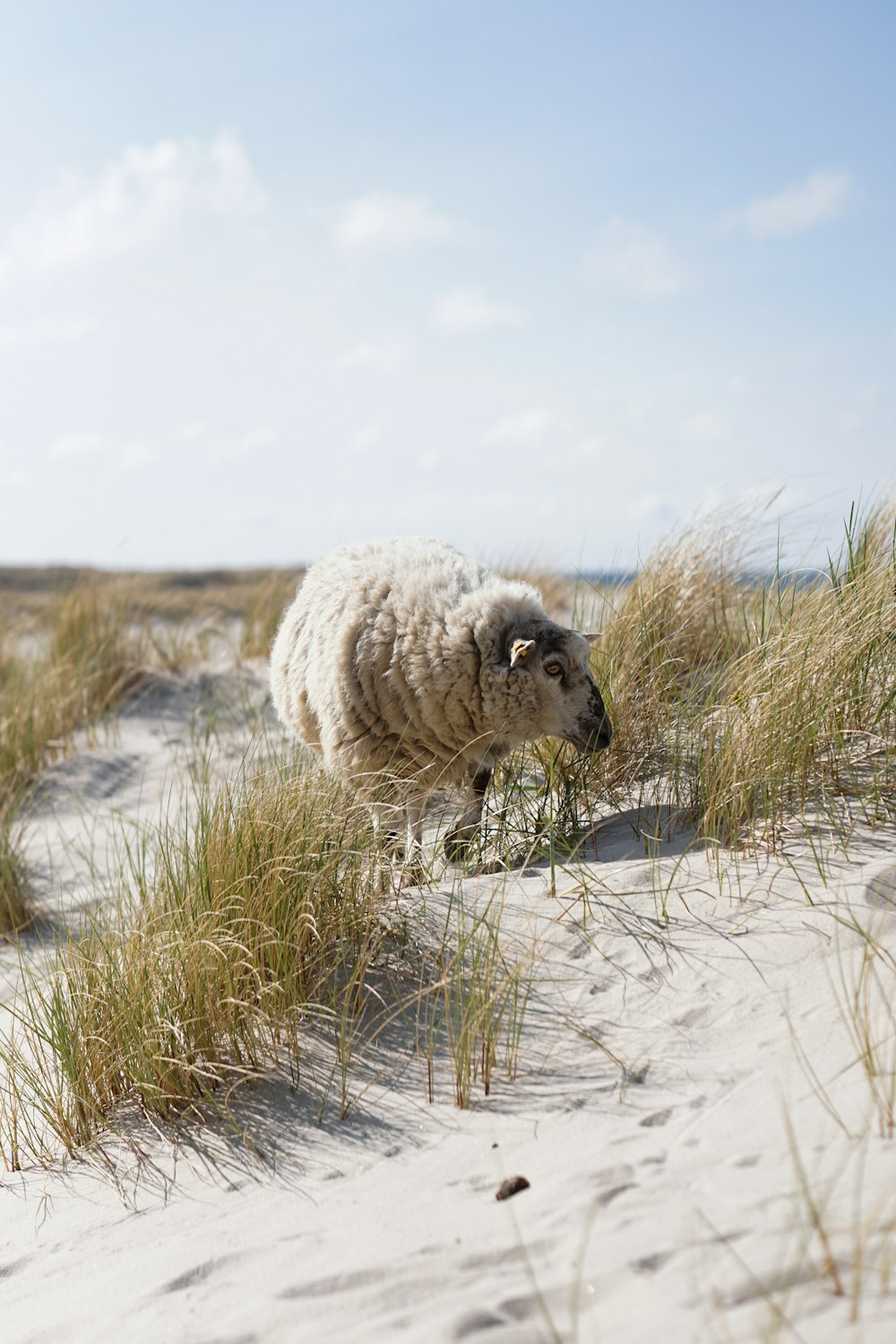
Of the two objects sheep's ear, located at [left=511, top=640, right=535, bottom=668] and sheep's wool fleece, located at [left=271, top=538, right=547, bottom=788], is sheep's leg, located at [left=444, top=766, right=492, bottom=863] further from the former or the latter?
sheep's ear, located at [left=511, top=640, right=535, bottom=668]

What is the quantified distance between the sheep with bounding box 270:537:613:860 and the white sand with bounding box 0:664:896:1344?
96 cm

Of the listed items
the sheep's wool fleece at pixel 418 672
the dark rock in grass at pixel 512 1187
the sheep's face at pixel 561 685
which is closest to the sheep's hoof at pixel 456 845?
the sheep's wool fleece at pixel 418 672

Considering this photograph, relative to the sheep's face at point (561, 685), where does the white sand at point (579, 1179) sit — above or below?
below

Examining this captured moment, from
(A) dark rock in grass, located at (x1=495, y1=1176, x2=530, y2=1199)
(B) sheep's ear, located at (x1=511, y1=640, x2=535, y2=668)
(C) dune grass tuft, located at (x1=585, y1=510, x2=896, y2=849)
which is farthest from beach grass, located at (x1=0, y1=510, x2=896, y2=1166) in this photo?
(B) sheep's ear, located at (x1=511, y1=640, x2=535, y2=668)

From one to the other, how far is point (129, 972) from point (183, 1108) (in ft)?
1.46

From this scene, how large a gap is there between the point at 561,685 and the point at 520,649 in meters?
0.28

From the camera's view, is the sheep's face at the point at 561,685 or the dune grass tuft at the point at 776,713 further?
the sheep's face at the point at 561,685

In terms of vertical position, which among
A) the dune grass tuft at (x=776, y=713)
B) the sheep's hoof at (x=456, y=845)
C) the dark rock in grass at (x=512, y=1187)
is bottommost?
the dark rock in grass at (x=512, y=1187)

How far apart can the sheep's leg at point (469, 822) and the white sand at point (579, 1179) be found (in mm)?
566

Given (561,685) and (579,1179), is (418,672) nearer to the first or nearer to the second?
(561,685)

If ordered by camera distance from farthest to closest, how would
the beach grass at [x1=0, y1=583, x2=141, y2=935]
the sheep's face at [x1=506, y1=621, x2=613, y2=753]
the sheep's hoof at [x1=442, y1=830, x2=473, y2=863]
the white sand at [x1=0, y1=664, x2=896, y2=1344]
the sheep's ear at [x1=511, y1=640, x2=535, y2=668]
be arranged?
the beach grass at [x1=0, y1=583, x2=141, y2=935] → the sheep's face at [x1=506, y1=621, x2=613, y2=753] → the sheep's ear at [x1=511, y1=640, x2=535, y2=668] → the sheep's hoof at [x1=442, y1=830, x2=473, y2=863] → the white sand at [x1=0, y1=664, x2=896, y2=1344]

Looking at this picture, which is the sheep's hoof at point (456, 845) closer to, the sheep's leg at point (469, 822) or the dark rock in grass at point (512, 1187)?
the sheep's leg at point (469, 822)

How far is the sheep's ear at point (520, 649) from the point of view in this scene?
4332 millimetres

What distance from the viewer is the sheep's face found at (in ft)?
14.6
